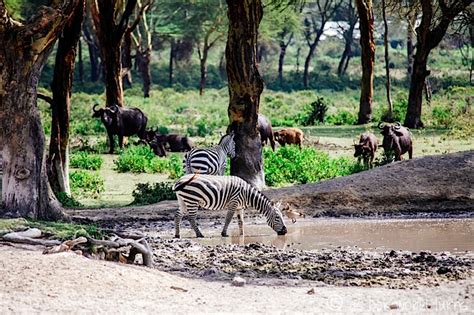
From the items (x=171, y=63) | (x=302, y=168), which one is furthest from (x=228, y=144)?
(x=171, y=63)

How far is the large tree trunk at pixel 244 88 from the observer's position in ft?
59.0

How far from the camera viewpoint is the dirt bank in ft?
53.1

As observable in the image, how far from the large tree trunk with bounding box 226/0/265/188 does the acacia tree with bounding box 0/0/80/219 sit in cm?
614

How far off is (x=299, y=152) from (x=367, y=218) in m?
7.12

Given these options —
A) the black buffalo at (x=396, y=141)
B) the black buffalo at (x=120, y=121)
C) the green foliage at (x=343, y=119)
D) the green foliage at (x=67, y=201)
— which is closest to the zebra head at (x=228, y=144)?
the green foliage at (x=67, y=201)

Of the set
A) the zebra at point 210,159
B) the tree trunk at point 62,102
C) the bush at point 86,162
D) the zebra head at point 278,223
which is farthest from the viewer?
the bush at point 86,162

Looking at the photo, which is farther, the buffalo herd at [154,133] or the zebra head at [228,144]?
the buffalo herd at [154,133]

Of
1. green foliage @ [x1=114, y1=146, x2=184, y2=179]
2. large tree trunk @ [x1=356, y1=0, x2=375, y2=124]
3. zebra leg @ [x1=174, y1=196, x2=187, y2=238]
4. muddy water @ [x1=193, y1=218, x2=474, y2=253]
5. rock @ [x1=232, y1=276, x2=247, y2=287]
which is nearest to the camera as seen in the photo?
rock @ [x1=232, y1=276, x2=247, y2=287]

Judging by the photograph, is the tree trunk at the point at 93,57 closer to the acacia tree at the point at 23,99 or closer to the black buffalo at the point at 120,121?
the black buffalo at the point at 120,121

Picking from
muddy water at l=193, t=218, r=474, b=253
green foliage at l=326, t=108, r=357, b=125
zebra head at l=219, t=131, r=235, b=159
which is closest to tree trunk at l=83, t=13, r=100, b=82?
green foliage at l=326, t=108, r=357, b=125

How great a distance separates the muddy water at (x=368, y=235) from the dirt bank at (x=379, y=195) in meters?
0.87

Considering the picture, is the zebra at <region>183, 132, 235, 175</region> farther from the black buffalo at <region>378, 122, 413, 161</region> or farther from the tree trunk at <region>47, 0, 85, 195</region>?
the black buffalo at <region>378, 122, 413, 161</region>

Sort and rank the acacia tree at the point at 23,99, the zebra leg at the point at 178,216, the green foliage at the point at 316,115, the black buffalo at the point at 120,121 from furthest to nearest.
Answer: the green foliage at the point at 316,115 < the black buffalo at the point at 120,121 < the zebra leg at the point at 178,216 < the acacia tree at the point at 23,99

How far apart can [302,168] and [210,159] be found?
371 centimetres
